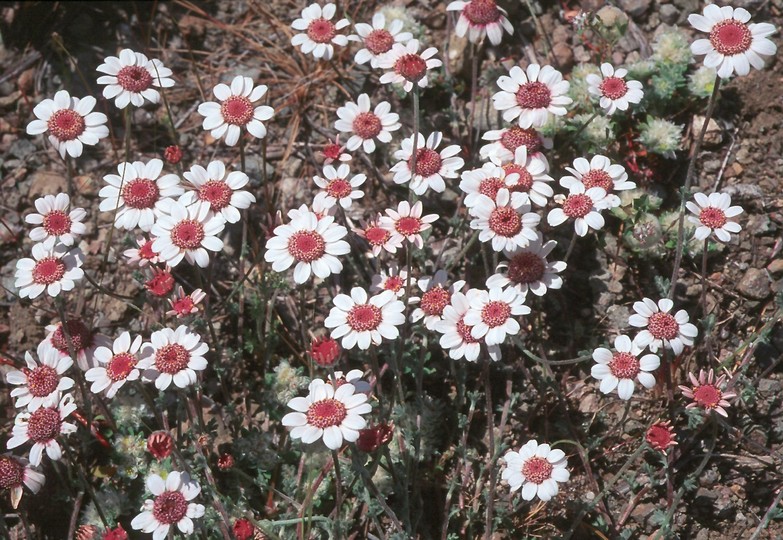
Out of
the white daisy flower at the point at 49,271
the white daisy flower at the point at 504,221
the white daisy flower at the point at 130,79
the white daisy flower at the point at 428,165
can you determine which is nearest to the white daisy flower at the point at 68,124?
the white daisy flower at the point at 130,79

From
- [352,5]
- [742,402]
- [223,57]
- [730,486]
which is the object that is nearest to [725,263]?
[742,402]

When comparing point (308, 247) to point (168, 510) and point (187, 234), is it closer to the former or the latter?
point (187, 234)

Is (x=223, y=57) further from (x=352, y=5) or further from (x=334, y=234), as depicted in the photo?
(x=334, y=234)

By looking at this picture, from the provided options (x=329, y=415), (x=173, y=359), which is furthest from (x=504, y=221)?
(x=173, y=359)

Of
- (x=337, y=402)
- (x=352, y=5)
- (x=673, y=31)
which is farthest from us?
(x=352, y=5)

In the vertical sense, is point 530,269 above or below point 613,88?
below

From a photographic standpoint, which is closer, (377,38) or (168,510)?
(168,510)
